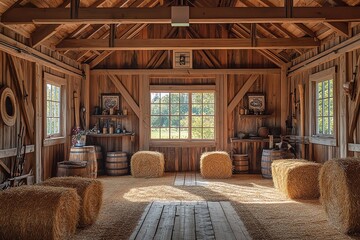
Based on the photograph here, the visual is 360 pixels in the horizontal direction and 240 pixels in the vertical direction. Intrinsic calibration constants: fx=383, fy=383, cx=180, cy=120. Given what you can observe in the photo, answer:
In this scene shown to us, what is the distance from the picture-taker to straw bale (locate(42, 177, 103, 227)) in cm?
476

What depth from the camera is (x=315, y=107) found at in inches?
346

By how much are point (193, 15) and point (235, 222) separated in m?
3.21

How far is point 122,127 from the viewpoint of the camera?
34.5 ft

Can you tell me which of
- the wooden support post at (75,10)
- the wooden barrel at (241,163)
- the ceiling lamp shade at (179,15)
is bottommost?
the wooden barrel at (241,163)

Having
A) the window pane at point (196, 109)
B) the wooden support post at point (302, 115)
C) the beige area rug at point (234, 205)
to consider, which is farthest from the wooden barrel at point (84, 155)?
the wooden support post at point (302, 115)

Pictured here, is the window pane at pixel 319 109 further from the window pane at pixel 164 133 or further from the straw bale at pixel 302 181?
the window pane at pixel 164 133

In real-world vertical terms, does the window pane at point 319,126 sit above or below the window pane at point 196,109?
below

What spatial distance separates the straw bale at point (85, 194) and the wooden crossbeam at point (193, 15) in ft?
8.71

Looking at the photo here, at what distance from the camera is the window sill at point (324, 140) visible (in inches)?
294

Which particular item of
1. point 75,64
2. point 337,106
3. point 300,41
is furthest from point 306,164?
point 75,64

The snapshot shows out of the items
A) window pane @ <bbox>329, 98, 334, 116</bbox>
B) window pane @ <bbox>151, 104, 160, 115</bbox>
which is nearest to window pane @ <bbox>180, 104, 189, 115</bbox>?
window pane @ <bbox>151, 104, 160, 115</bbox>

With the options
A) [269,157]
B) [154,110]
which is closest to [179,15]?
[269,157]

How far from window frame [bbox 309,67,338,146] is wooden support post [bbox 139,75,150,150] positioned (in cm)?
421

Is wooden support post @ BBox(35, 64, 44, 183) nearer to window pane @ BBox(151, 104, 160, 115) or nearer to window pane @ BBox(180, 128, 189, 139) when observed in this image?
window pane @ BBox(151, 104, 160, 115)
